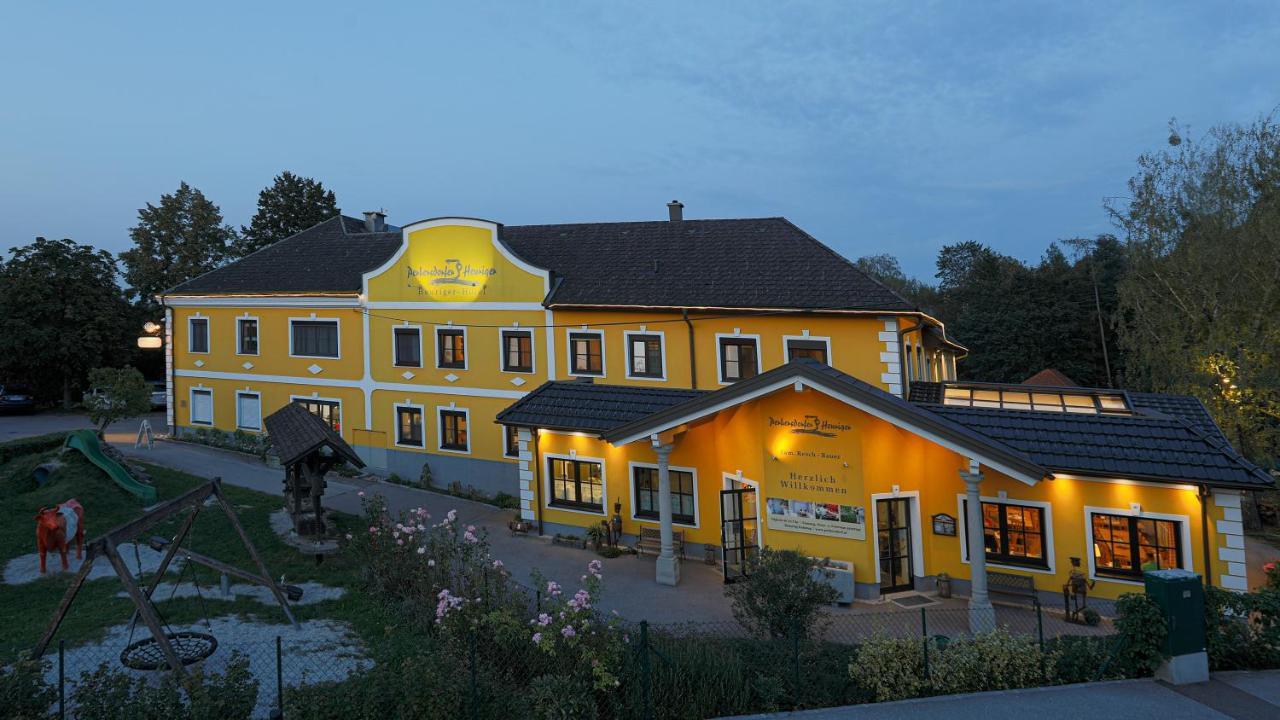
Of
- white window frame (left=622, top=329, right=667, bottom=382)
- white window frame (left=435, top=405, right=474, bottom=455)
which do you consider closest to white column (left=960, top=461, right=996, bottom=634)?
white window frame (left=622, top=329, right=667, bottom=382)

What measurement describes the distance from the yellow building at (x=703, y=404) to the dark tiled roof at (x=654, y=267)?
102mm

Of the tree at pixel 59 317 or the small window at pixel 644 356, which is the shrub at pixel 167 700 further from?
the tree at pixel 59 317

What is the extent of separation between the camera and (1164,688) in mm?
8984

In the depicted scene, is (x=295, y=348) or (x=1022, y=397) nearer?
(x=1022, y=397)

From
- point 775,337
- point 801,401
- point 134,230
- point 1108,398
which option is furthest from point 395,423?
point 134,230

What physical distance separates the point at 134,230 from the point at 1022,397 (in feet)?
166

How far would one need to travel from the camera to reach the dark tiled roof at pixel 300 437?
14.8 m

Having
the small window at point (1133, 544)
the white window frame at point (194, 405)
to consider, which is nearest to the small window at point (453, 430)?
the white window frame at point (194, 405)

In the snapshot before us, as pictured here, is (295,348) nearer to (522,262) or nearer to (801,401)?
(522,262)

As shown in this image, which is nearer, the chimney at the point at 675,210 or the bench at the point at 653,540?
the bench at the point at 653,540

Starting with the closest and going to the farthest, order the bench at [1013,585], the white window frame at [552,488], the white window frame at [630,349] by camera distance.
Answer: the bench at [1013,585]
the white window frame at [552,488]
the white window frame at [630,349]

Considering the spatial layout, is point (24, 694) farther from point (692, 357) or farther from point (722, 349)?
point (722, 349)

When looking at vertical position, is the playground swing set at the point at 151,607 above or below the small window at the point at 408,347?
below

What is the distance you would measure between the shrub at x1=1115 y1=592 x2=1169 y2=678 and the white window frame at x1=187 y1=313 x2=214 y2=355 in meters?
31.4
